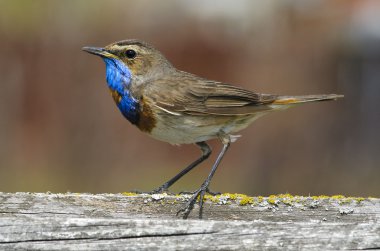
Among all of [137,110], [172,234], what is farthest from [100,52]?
[172,234]

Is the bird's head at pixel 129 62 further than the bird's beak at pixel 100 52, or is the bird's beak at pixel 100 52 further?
the bird's head at pixel 129 62

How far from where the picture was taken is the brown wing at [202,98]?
24.4 ft

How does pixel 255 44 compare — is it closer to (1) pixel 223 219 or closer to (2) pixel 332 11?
(2) pixel 332 11

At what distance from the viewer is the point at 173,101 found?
7.45 metres

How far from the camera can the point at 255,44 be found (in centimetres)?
1382

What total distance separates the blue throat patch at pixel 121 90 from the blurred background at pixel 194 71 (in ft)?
13.8

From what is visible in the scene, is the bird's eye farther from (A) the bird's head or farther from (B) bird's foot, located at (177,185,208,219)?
(B) bird's foot, located at (177,185,208,219)

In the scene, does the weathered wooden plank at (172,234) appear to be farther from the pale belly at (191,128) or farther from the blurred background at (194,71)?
the blurred background at (194,71)

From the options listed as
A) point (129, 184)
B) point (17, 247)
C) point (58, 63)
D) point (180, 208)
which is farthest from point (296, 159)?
point (17, 247)

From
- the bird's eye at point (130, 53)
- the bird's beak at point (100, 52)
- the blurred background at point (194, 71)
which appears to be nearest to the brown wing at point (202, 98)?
the bird's eye at point (130, 53)

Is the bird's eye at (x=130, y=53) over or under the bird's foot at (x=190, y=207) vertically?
over

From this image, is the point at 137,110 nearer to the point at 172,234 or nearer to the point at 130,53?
the point at 130,53

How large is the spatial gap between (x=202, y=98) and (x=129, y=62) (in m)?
0.69

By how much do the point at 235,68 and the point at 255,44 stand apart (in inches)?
18.8
